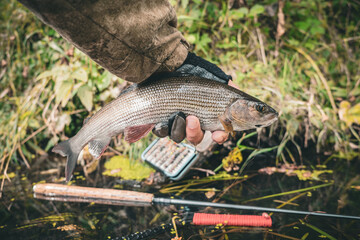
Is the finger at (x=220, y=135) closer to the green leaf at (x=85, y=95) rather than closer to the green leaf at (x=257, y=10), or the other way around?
the green leaf at (x=85, y=95)

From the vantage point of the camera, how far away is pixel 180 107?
1.68 meters

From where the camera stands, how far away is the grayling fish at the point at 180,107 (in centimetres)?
165

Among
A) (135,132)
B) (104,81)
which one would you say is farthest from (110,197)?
(104,81)

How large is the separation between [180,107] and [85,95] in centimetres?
201

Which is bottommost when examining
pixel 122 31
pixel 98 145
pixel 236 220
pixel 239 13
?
pixel 236 220

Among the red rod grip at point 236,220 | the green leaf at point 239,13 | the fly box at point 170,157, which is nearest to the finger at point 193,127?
Result: the red rod grip at point 236,220

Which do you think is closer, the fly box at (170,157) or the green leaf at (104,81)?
the fly box at (170,157)

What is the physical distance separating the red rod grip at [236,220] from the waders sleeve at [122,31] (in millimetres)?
1133

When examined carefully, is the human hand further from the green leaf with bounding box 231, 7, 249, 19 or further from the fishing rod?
the green leaf with bounding box 231, 7, 249, 19

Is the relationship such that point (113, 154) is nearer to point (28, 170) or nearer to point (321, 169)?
point (28, 170)

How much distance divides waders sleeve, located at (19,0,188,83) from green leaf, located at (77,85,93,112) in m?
1.88

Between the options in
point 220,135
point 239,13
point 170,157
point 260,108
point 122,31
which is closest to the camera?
point 122,31

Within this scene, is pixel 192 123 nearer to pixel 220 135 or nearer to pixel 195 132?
pixel 195 132

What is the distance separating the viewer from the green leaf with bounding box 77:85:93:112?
10.6 feet
